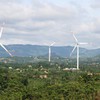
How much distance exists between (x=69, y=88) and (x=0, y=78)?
2914 centimetres

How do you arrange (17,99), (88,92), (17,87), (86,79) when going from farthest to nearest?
(86,79)
(17,87)
(88,92)
(17,99)

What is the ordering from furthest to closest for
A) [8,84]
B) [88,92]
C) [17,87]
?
[8,84] < [17,87] < [88,92]

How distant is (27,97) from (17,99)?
4275 millimetres

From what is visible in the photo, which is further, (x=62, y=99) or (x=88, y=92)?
(x=88, y=92)

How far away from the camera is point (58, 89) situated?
242 ft

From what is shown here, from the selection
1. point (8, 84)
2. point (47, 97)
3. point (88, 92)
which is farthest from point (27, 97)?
point (8, 84)

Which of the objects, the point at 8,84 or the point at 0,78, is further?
the point at 0,78

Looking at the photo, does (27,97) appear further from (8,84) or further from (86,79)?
(86,79)

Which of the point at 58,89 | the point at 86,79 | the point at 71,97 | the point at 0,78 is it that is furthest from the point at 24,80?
the point at 71,97

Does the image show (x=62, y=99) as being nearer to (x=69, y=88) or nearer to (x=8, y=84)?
(x=69, y=88)

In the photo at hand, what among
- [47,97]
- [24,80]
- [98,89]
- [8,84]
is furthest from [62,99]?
[24,80]

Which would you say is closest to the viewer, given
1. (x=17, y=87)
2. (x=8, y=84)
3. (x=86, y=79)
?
(x=17, y=87)

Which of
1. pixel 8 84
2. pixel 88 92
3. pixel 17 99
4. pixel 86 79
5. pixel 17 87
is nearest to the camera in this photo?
pixel 17 99

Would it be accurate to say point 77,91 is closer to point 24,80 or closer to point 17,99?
point 17,99
